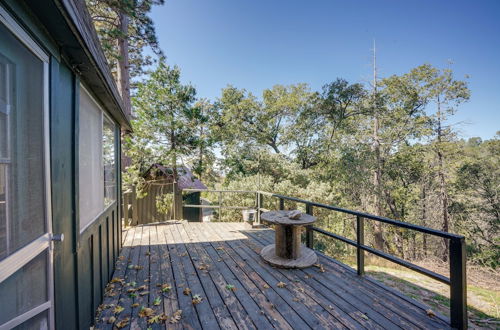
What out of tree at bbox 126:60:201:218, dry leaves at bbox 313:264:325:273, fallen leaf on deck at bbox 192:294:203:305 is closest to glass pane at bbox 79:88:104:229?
fallen leaf on deck at bbox 192:294:203:305

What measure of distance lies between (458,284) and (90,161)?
12.2 feet

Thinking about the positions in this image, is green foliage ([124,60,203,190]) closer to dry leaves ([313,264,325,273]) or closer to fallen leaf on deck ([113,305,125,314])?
fallen leaf on deck ([113,305,125,314])

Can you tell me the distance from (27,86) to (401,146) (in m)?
15.1

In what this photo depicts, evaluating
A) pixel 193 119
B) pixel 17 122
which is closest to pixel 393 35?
pixel 193 119

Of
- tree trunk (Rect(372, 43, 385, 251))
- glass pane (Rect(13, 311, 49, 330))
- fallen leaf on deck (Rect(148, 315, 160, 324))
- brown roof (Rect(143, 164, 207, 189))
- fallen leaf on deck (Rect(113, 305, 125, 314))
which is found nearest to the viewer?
glass pane (Rect(13, 311, 49, 330))

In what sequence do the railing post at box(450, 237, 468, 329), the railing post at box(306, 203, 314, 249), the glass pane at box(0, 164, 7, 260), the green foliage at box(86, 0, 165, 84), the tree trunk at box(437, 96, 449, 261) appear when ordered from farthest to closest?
the tree trunk at box(437, 96, 449, 261) → the green foliage at box(86, 0, 165, 84) → the railing post at box(306, 203, 314, 249) → the railing post at box(450, 237, 468, 329) → the glass pane at box(0, 164, 7, 260)

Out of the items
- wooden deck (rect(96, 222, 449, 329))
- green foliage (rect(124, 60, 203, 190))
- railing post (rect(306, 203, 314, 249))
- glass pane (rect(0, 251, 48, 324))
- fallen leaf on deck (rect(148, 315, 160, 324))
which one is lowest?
wooden deck (rect(96, 222, 449, 329))

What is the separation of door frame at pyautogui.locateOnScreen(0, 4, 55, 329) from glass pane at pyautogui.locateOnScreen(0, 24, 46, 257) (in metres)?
0.02

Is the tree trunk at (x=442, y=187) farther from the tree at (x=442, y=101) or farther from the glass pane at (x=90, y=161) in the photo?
the glass pane at (x=90, y=161)

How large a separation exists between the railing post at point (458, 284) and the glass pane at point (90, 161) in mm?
3333

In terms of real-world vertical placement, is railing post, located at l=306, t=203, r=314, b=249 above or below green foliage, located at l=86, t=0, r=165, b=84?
below

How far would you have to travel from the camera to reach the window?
196cm

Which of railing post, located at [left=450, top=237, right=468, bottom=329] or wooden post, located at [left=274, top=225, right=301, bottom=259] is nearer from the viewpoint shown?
railing post, located at [left=450, top=237, right=468, bottom=329]

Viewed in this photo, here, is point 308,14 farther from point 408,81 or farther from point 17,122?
point 17,122
